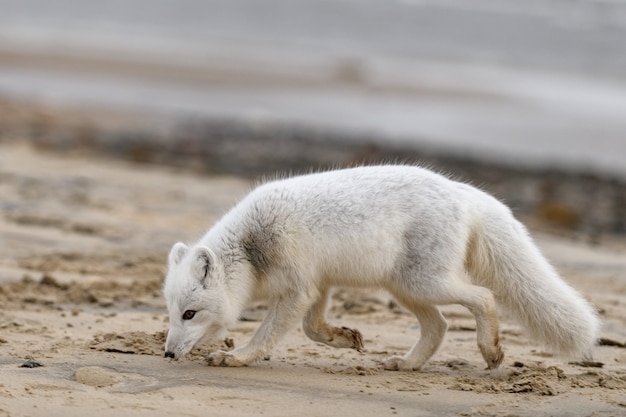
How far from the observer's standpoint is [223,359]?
18.3ft

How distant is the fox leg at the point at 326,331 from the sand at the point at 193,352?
92 mm

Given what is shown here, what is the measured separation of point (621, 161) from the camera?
53.3 ft

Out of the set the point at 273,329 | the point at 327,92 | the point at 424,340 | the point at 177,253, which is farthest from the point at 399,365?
the point at 327,92

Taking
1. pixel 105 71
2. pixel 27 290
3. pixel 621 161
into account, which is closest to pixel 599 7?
pixel 105 71

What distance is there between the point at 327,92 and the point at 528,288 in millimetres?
17971

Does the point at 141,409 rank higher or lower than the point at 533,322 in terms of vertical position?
lower

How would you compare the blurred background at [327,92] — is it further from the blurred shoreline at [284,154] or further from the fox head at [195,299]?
the fox head at [195,299]

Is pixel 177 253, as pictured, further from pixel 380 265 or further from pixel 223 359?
pixel 380 265

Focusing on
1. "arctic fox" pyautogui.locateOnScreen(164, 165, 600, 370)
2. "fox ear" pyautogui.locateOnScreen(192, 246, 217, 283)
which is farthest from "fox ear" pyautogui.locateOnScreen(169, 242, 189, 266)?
"fox ear" pyautogui.locateOnScreen(192, 246, 217, 283)

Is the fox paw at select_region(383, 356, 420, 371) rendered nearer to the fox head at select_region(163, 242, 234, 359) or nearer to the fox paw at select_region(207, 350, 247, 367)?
the fox paw at select_region(207, 350, 247, 367)

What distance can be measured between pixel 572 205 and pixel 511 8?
36886 mm

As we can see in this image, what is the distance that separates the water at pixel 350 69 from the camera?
1891 cm

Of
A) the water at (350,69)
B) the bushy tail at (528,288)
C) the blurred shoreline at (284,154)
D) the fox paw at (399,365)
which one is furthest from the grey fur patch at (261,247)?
the water at (350,69)

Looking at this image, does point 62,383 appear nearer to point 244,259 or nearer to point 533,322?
point 244,259
